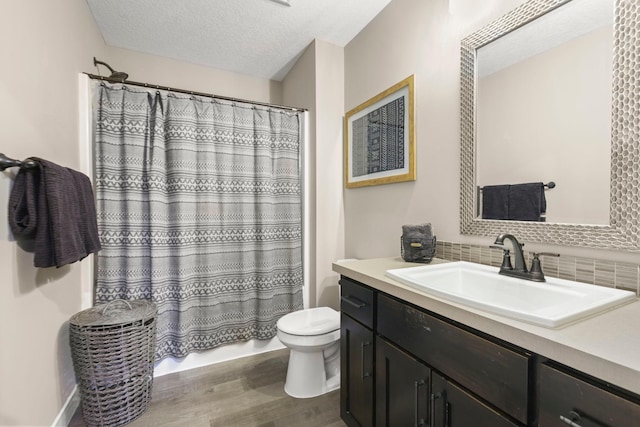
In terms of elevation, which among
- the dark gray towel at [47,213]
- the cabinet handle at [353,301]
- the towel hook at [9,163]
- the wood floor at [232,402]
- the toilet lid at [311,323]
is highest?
the towel hook at [9,163]

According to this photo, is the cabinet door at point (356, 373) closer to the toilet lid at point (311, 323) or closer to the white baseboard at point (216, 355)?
the toilet lid at point (311, 323)

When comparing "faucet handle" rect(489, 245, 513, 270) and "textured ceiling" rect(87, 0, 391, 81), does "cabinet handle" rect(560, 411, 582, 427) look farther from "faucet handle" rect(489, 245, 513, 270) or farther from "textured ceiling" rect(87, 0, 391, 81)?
"textured ceiling" rect(87, 0, 391, 81)

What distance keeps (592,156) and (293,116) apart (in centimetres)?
194

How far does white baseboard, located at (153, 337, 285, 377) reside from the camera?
1.98m

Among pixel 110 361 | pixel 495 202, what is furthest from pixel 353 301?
pixel 110 361

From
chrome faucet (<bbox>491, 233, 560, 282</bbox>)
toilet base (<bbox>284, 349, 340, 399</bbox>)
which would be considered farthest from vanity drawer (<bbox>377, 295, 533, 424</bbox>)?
toilet base (<bbox>284, 349, 340, 399</bbox>)

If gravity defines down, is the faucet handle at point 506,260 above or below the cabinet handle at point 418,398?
above

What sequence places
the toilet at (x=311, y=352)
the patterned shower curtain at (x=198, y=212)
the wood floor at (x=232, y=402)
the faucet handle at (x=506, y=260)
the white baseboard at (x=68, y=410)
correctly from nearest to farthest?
1. the faucet handle at (x=506, y=260)
2. the white baseboard at (x=68, y=410)
3. the wood floor at (x=232, y=402)
4. the toilet at (x=311, y=352)
5. the patterned shower curtain at (x=198, y=212)

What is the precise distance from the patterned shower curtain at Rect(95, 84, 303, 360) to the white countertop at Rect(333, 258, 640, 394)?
1600mm

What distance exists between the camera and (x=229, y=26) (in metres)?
2.10

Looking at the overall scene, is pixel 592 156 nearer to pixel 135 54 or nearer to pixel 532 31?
pixel 532 31

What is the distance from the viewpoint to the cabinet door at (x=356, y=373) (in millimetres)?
1220

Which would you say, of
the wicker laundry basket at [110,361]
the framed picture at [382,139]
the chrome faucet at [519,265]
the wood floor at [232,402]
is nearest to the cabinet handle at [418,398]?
the chrome faucet at [519,265]

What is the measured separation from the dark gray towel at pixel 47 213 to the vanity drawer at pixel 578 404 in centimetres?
171
